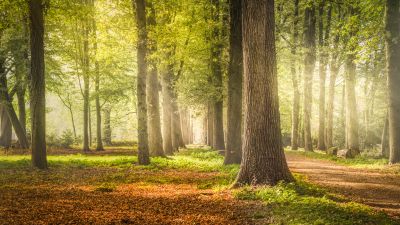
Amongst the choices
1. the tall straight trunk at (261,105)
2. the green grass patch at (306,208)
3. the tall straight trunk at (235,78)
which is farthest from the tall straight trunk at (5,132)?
the green grass patch at (306,208)

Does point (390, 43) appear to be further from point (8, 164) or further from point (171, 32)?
point (8, 164)

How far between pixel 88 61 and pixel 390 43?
68.6ft

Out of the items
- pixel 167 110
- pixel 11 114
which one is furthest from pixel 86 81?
pixel 167 110

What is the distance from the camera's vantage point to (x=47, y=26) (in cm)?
2448

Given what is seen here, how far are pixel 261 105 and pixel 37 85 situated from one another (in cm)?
925

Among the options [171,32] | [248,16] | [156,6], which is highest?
[156,6]

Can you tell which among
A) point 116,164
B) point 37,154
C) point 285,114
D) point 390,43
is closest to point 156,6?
point 116,164

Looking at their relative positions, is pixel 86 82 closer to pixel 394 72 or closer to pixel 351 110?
pixel 351 110

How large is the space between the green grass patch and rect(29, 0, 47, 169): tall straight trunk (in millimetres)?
8823

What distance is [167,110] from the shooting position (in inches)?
867

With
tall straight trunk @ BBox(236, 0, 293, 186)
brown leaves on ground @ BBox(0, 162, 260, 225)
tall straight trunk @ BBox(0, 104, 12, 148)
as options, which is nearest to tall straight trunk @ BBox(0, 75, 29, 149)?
tall straight trunk @ BBox(0, 104, 12, 148)

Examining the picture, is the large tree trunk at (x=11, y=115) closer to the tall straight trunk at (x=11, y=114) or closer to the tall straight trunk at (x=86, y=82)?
the tall straight trunk at (x=11, y=114)

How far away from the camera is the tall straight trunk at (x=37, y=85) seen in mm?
12867

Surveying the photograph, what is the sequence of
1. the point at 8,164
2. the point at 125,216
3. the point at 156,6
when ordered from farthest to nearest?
the point at 156,6, the point at 8,164, the point at 125,216
